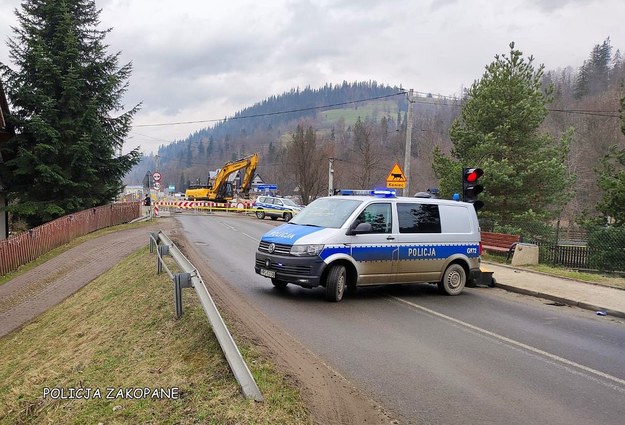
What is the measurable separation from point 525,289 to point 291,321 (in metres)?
6.97

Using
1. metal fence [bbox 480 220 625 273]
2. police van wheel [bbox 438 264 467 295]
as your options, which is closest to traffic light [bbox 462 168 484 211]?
police van wheel [bbox 438 264 467 295]

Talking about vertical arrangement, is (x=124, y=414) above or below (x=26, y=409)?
above

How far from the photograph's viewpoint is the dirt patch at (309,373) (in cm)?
419

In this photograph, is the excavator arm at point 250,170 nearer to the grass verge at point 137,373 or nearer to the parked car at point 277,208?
the parked car at point 277,208

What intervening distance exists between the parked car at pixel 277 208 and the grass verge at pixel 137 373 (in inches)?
1085

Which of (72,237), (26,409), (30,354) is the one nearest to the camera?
(26,409)

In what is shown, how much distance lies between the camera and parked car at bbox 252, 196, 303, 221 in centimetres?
3666

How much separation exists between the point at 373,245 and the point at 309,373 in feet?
14.5

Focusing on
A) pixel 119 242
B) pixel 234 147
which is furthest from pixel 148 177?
pixel 234 147

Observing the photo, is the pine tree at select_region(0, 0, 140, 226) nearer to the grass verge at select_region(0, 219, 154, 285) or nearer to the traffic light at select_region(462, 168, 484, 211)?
the grass verge at select_region(0, 219, 154, 285)

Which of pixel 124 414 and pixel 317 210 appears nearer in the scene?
pixel 124 414

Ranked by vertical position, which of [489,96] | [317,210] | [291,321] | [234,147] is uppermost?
[234,147]

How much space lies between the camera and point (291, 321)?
738 cm

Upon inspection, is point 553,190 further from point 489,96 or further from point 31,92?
point 31,92
